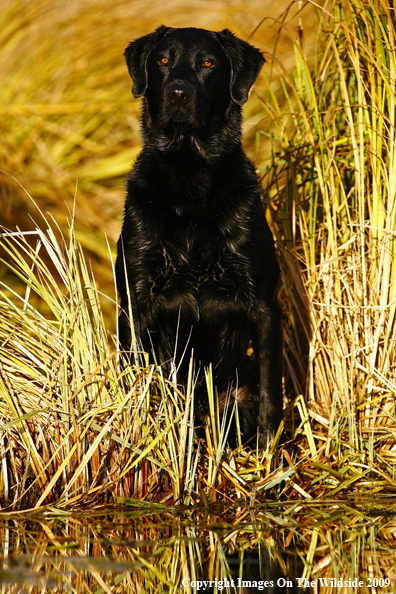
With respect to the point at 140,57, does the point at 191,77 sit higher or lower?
lower

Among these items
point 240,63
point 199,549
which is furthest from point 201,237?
point 199,549

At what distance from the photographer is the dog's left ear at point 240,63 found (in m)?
2.84

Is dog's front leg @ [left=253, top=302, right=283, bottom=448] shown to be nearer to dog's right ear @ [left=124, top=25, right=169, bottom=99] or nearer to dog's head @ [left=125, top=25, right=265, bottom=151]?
dog's head @ [left=125, top=25, right=265, bottom=151]

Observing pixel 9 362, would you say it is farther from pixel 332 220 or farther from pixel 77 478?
pixel 332 220

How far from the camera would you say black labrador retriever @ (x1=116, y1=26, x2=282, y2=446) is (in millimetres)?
2662

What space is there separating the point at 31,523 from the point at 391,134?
1.99 meters

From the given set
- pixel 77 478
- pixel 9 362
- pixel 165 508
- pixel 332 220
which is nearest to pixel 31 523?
pixel 77 478

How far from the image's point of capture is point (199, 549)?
1.86m

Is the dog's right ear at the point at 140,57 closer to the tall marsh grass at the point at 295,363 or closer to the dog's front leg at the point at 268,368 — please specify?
the tall marsh grass at the point at 295,363

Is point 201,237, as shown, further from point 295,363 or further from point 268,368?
point 295,363

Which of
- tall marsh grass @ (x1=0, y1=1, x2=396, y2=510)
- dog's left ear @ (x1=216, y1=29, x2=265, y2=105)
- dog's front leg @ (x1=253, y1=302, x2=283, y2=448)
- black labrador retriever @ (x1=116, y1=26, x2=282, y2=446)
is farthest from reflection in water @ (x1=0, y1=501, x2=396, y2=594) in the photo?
dog's left ear @ (x1=216, y1=29, x2=265, y2=105)

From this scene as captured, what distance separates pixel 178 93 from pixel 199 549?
1607 millimetres

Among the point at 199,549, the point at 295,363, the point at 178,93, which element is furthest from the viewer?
the point at 295,363

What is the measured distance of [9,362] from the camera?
2650 millimetres
